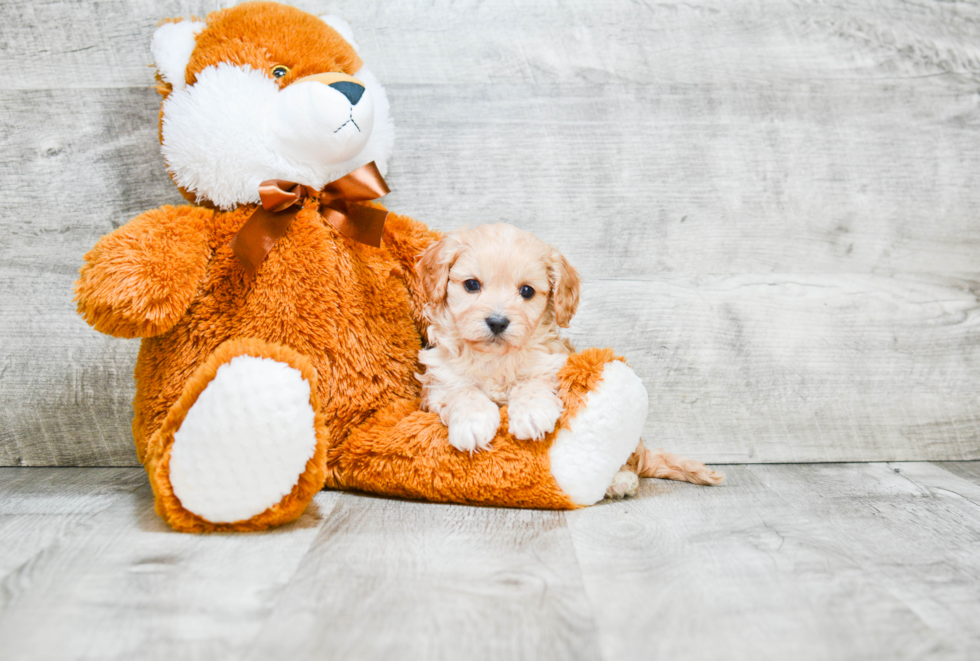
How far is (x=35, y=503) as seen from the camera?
1514 mm

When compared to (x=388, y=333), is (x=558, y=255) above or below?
above

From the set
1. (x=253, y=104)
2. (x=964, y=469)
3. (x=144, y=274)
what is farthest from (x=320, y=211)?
(x=964, y=469)

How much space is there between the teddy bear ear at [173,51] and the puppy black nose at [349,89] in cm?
35

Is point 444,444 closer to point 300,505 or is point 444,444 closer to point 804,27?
point 300,505

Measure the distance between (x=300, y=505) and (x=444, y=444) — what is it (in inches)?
12.6

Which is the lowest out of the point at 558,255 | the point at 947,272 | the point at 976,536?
the point at 976,536

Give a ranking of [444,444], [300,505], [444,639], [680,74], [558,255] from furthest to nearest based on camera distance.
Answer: [680,74] < [558,255] < [444,444] < [300,505] < [444,639]

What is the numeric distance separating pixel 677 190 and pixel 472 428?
1.00m

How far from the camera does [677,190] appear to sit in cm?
198

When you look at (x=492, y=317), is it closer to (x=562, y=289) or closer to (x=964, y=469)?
(x=562, y=289)

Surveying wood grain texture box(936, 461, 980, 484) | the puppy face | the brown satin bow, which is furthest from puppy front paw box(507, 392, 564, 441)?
wood grain texture box(936, 461, 980, 484)

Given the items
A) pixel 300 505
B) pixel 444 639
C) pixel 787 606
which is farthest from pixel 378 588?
pixel 787 606

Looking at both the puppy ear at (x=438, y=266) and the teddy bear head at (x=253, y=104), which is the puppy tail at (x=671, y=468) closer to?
the puppy ear at (x=438, y=266)

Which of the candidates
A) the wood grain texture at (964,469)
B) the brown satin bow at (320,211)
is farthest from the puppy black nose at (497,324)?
the wood grain texture at (964,469)
